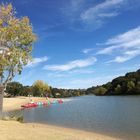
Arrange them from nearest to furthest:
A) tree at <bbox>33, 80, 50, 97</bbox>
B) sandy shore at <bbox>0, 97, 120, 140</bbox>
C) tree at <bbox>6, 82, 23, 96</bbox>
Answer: sandy shore at <bbox>0, 97, 120, 140</bbox> < tree at <bbox>6, 82, 23, 96</bbox> < tree at <bbox>33, 80, 50, 97</bbox>

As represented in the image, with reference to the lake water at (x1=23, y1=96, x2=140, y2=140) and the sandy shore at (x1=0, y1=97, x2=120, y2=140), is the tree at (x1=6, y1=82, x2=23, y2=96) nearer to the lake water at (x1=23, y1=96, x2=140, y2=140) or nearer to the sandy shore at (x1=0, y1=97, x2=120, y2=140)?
the lake water at (x1=23, y1=96, x2=140, y2=140)

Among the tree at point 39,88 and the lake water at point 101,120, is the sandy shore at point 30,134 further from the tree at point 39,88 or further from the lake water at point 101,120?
the tree at point 39,88

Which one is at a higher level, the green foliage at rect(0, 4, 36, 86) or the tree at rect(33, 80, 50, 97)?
the tree at rect(33, 80, 50, 97)

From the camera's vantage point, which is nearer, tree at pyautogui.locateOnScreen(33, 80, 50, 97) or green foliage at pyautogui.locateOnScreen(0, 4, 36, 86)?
green foliage at pyautogui.locateOnScreen(0, 4, 36, 86)

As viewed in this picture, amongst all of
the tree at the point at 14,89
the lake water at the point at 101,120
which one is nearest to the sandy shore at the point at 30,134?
the lake water at the point at 101,120

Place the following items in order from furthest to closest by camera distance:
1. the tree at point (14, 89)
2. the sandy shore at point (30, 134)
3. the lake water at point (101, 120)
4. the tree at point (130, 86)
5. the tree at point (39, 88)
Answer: the tree at point (130, 86)
the tree at point (39, 88)
the tree at point (14, 89)
the lake water at point (101, 120)
the sandy shore at point (30, 134)

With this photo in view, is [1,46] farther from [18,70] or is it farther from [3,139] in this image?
[3,139]

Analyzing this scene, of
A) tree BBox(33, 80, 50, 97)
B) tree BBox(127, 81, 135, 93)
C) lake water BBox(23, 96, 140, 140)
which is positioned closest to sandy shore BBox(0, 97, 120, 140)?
lake water BBox(23, 96, 140, 140)

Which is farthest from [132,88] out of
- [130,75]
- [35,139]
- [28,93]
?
[35,139]

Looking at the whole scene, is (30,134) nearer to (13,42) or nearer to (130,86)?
(13,42)

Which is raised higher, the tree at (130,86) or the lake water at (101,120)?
the tree at (130,86)

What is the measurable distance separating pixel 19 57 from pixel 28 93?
5947 inches

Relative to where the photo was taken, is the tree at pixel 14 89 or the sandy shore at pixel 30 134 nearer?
the sandy shore at pixel 30 134

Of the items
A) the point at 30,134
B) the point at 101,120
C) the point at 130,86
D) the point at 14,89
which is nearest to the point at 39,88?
the point at 14,89
